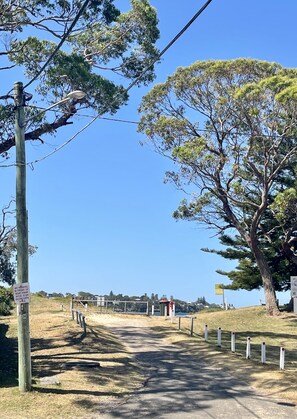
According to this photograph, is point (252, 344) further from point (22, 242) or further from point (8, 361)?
Result: point (22, 242)

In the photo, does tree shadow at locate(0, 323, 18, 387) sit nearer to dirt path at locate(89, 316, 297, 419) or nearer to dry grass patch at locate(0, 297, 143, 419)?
dry grass patch at locate(0, 297, 143, 419)

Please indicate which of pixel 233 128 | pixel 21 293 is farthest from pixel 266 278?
pixel 21 293

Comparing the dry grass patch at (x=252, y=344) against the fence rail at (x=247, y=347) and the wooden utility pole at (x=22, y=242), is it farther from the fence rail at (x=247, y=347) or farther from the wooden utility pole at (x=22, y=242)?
the wooden utility pole at (x=22, y=242)

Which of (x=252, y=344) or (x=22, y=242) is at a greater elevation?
(x=22, y=242)

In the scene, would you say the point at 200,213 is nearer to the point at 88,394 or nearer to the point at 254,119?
the point at 254,119

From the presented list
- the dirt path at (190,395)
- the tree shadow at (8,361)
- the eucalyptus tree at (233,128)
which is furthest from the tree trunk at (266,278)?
the tree shadow at (8,361)

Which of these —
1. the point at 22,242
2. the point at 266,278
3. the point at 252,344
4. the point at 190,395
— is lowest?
the point at 252,344

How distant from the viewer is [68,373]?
12891mm

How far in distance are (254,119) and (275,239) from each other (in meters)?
10.9

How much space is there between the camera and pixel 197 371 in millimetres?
14406

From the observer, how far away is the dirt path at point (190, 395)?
→ 31.3 ft

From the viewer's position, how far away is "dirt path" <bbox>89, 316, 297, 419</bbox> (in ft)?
31.3

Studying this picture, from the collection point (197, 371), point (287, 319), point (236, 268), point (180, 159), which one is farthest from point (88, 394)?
point (236, 268)

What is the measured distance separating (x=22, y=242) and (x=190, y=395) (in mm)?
4789
